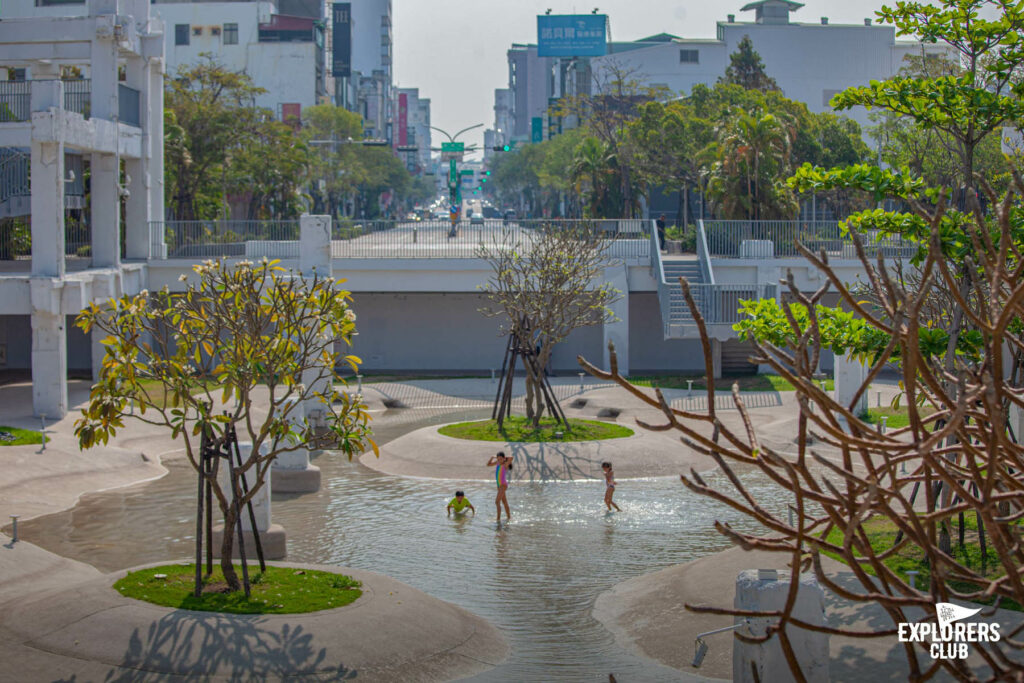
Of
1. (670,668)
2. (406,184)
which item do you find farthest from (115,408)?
(406,184)

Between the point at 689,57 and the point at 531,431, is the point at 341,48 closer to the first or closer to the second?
the point at 689,57

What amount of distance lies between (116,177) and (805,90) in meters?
67.3

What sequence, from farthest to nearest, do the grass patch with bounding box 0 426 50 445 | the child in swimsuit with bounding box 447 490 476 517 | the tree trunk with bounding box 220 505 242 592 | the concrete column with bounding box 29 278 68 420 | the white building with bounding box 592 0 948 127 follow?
the white building with bounding box 592 0 948 127
the concrete column with bounding box 29 278 68 420
the grass patch with bounding box 0 426 50 445
the child in swimsuit with bounding box 447 490 476 517
the tree trunk with bounding box 220 505 242 592

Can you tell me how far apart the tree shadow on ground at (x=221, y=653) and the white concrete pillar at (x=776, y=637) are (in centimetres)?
406

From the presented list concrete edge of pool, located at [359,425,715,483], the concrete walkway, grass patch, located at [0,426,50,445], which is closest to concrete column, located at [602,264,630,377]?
concrete edge of pool, located at [359,425,715,483]

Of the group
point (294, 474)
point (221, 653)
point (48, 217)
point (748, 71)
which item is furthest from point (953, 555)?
point (748, 71)

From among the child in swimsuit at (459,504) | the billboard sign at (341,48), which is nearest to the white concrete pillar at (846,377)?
the child in swimsuit at (459,504)

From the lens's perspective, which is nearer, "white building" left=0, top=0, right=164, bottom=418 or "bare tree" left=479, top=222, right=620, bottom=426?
"bare tree" left=479, top=222, right=620, bottom=426

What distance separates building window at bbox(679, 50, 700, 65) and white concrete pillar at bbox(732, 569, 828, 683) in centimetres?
8671

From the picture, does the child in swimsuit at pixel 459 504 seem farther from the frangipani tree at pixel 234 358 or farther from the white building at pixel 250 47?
the white building at pixel 250 47

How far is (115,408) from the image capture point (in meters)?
14.4

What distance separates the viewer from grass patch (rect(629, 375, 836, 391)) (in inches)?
1422

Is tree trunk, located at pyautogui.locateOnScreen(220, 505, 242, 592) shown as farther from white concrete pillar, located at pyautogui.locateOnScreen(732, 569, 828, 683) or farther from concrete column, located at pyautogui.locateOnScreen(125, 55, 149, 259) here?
concrete column, located at pyautogui.locateOnScreen(125, 55, 149, 259)

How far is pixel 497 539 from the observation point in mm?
19125
